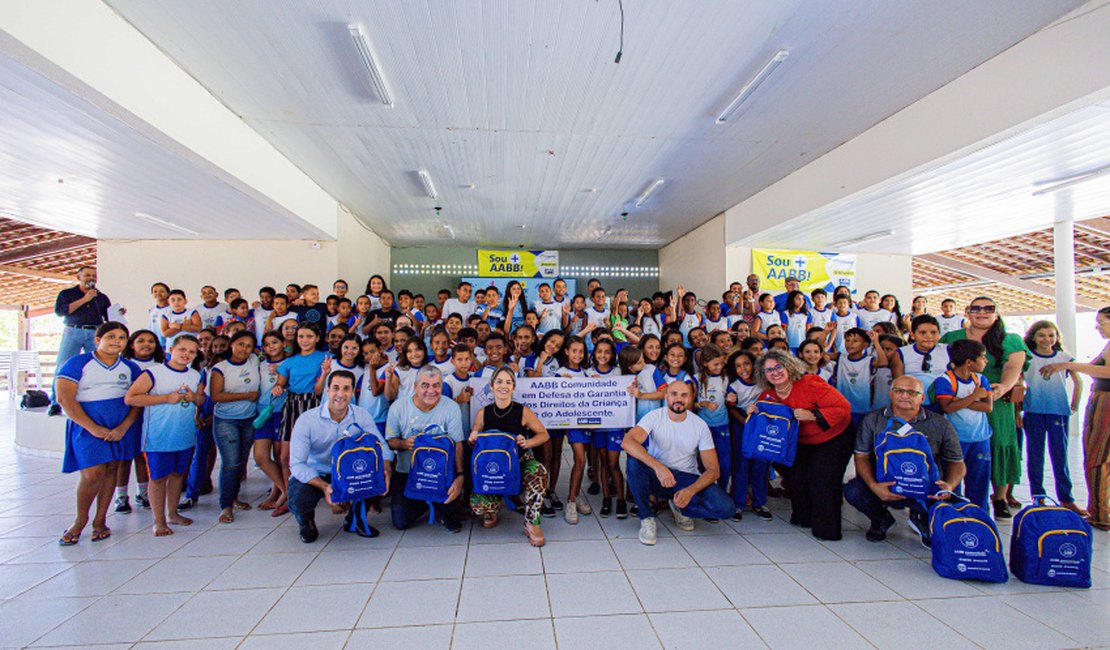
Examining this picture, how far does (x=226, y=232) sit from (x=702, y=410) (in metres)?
8.23

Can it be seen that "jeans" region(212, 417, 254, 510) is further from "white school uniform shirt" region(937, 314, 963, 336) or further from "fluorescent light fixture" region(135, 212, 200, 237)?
"white school uniform shirt" region(937, 314, 963, 336)

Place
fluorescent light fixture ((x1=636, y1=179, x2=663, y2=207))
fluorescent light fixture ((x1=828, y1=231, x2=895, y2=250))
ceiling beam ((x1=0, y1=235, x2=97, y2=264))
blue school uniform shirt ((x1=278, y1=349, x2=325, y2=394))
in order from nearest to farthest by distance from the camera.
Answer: blue school uniform shirt ((x1=278, y1=349, x2=325, y2=394)) → fluorescent light fixture ((x1=636, y1=179, x2=663, y2=207)) → fluorescent light fixture ((x1=828, y1=231, x2=895, y2=250)) → ceiling beam ((x1=0, y1=235, x2=97, y2=264))

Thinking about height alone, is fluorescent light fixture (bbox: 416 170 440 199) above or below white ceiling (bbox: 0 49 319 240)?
above

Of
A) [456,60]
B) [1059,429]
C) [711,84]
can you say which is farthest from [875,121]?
[456,60]

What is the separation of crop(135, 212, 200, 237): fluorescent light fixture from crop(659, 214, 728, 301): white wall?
936 cm

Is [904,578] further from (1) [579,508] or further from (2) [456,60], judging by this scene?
(2) [456,60]

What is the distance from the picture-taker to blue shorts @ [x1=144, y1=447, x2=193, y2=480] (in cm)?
349

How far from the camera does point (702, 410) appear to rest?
3867mm

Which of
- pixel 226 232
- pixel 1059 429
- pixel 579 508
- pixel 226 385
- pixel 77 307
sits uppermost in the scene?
pixel 226 232

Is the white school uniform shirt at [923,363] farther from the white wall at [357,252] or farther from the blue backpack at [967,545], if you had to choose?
the white wall at [357,252]

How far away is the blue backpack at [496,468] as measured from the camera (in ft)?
11.0

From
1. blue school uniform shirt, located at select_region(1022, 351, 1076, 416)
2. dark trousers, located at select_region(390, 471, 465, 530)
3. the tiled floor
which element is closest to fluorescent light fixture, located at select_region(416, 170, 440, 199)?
dark trousers, located at select_region(390, 471, 465, 530)

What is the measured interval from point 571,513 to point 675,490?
840 mm

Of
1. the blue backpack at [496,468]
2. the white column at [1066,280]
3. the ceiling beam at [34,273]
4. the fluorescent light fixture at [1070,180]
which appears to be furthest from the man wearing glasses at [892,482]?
the ceiling beam at [34,273]
